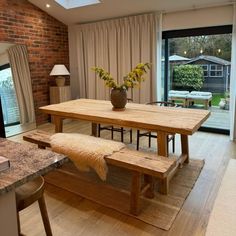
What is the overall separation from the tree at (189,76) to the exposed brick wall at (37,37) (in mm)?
2796

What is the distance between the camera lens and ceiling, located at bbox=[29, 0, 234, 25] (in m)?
4.05

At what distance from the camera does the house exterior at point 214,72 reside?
4.36 meters

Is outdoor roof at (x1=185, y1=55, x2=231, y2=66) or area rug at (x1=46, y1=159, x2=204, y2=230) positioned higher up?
outdoor roof at (x1=185, y1=55, x2=231, y2=66)

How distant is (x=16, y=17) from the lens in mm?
4582

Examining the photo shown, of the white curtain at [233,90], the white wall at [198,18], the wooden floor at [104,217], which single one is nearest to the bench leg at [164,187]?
the wooden floor at [104,217]

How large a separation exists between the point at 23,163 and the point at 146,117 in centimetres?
162

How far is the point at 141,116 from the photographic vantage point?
2.68m

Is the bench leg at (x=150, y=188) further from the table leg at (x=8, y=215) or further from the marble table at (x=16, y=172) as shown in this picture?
the table leg at (x=8, y=215)

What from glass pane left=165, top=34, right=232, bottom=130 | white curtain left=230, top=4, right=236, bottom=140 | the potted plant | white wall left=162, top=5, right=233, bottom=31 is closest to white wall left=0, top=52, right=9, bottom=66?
the potted plant

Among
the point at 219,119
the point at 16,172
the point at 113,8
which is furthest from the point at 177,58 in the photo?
the point at 16,172

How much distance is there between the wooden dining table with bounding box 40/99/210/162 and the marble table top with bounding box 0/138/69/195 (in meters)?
1.24

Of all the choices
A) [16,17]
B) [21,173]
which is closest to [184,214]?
[21,173]

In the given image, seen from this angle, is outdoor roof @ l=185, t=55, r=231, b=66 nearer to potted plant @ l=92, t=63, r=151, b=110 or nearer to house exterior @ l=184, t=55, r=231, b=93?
house exterior @ l=184, t=55, r=231, b=93

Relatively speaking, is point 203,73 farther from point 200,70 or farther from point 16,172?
point 16,172
